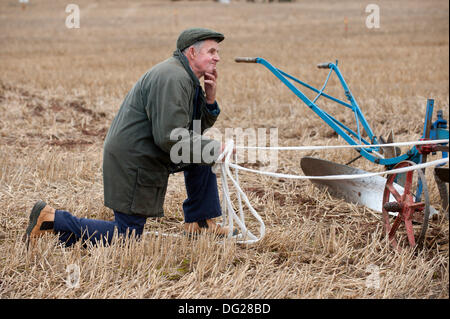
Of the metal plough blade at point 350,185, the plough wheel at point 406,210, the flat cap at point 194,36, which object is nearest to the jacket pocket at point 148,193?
the flat cap at point 194,36

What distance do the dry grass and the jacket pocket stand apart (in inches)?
7.8

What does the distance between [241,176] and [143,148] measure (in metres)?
2.15

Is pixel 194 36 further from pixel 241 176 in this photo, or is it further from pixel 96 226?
pixel 241 176

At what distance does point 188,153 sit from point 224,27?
20565 millimetres

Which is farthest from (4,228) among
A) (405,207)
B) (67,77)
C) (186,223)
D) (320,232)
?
(67,77)

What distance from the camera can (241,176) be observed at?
5.44 metres

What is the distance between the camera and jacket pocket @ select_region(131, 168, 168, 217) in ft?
11.3

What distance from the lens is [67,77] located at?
11047 mm

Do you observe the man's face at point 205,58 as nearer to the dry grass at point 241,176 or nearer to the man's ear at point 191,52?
the man's ear at point 191,52

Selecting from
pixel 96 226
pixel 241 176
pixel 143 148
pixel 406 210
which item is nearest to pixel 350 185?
pixel 406 210

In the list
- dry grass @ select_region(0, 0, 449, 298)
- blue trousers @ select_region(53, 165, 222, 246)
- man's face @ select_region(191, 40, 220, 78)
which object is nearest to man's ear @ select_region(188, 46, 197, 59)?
man's face @ select_region(191, 40, 220, 78)

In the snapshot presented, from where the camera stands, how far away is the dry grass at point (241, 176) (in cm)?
305

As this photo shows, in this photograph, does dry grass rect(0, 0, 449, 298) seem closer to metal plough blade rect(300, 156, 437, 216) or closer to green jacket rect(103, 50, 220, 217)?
metal plough blade rect(300, 156, 437, 216)

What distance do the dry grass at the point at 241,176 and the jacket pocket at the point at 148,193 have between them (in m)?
0.20
